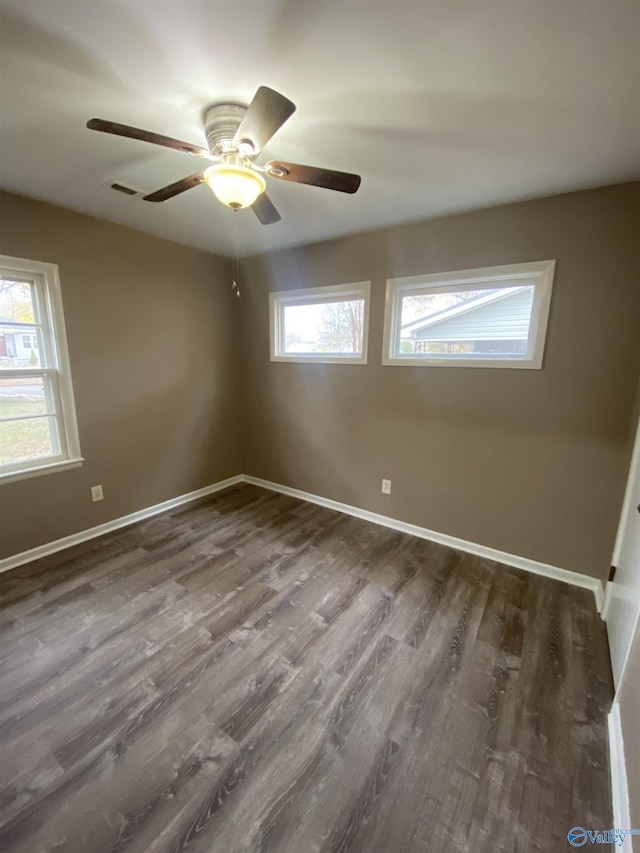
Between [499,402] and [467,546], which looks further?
[467,546]

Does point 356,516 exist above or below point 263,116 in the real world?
below

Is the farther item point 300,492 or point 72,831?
point 300,492

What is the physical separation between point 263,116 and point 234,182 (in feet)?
0.86

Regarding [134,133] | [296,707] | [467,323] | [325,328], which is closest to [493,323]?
[467,323]

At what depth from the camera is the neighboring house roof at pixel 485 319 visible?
7.46ft

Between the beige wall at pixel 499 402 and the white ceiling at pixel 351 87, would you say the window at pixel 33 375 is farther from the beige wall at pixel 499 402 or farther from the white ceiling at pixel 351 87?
the beige wall at pixel 499 402

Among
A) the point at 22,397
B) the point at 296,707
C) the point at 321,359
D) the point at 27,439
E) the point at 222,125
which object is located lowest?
Result: the point at 296,707

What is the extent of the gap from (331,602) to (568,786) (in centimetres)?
121

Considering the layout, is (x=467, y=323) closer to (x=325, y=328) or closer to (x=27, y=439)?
(x=325, y=328)

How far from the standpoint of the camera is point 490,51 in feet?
3.64

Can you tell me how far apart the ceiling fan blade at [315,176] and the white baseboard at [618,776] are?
2344mm

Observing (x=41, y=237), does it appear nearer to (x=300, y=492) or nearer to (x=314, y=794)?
A: (x=300, y=492)

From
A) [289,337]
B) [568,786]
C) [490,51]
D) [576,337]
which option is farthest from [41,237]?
[568,786]

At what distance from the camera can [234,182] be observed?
1357mm
